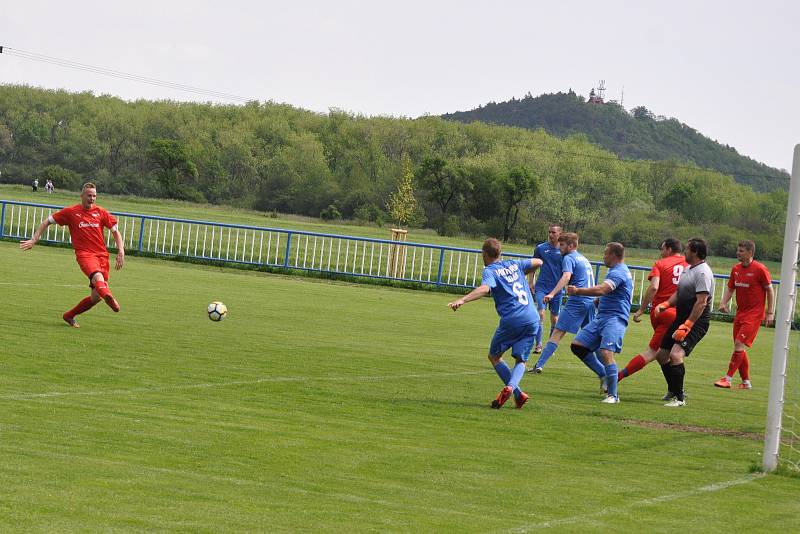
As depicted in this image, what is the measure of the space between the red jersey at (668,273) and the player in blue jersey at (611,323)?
0.83 m

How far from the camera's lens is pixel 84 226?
1617 cm

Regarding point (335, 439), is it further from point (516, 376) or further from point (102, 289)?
point (102, 289)

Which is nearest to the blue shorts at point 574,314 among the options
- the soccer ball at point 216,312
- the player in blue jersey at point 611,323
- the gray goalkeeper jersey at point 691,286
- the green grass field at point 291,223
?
the player in blue jersey at point 611,323

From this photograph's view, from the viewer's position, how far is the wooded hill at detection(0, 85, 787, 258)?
107375mm

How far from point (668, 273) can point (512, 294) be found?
125 inches

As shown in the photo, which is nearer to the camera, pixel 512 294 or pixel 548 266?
pixel 512 294

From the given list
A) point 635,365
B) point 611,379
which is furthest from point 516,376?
point 635,365

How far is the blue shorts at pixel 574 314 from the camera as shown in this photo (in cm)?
1514

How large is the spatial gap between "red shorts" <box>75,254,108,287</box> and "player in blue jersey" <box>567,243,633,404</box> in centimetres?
697

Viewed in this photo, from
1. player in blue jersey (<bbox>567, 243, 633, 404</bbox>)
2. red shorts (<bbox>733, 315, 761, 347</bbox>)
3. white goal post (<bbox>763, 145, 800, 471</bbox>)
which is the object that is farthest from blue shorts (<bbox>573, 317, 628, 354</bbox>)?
white goal post (<bbox>763, 145, 800, 471</bbox>)

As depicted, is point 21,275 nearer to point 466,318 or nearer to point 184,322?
point 184,322

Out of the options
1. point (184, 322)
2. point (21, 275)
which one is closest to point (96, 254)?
point (184, 322)

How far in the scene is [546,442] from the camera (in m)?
10.0

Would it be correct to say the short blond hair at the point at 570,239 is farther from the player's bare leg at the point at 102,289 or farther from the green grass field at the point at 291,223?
the green grass field at the point at 291,223
